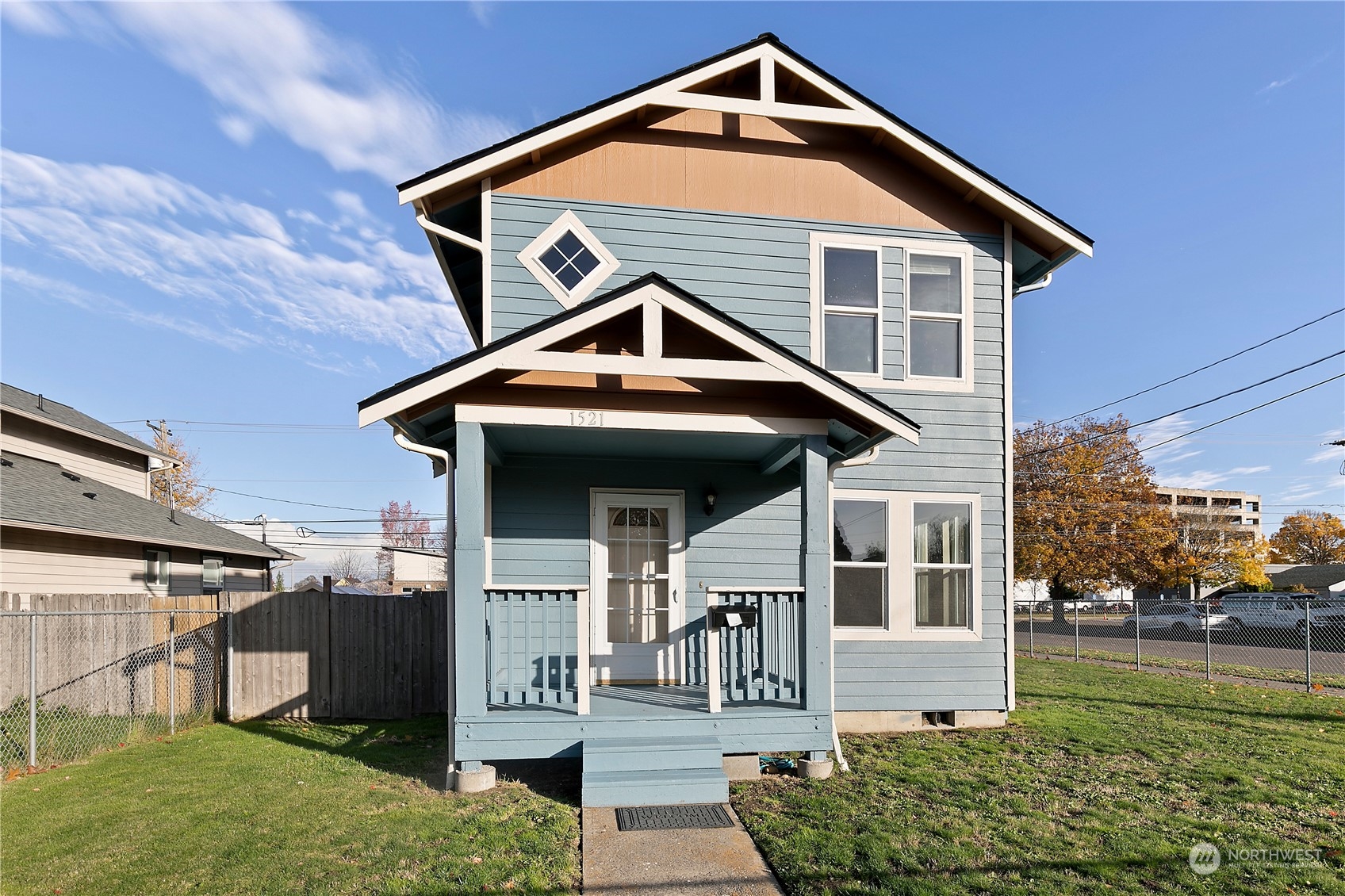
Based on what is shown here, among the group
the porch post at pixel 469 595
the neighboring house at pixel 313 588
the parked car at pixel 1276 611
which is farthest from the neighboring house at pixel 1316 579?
the porch post at pixel 469 595

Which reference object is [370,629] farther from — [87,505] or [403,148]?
[403,148]

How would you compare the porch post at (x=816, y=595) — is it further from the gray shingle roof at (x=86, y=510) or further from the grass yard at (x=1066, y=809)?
the gray shingle roof at (x=86, y=510)

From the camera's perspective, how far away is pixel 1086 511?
3372 cm

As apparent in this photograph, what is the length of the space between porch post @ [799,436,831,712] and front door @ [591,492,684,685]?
6.16 feet

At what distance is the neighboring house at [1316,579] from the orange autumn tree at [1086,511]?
247 inches

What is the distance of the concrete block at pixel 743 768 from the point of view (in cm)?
612

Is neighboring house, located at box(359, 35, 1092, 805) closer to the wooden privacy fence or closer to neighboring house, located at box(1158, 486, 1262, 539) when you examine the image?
the wooden privacy fence

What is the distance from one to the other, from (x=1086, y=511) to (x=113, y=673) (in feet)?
118

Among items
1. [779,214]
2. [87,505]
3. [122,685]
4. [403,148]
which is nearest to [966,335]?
[779,214]

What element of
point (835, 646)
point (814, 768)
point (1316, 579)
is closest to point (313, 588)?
point (835, 646)

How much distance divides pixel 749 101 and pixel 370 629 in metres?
8.06

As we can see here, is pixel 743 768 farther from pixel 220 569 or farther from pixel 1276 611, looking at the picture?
pixel 1276 611

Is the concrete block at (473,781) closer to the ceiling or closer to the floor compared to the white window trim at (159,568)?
closer to the floor

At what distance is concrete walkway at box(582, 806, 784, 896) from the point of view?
3992 millimetres
